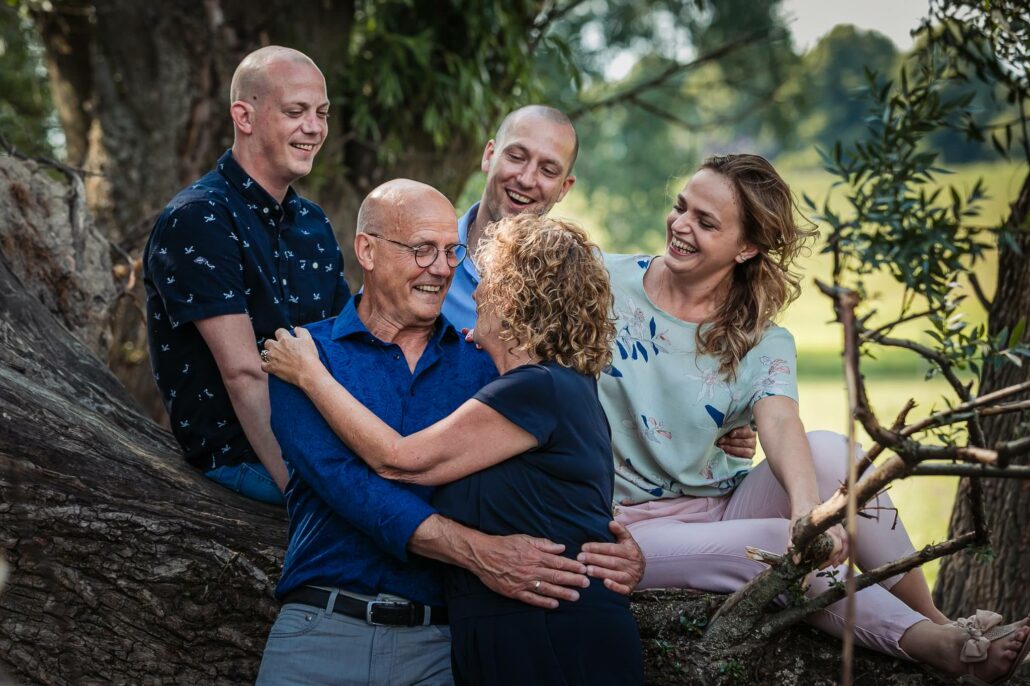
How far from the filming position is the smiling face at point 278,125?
3436mm

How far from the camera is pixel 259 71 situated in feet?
11.3

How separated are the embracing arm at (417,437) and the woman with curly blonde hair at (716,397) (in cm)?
88

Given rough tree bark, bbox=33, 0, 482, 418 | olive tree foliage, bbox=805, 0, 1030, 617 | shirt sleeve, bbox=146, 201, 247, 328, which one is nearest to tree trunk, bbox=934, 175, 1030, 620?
olive tree foliage, bbox=805, 0, 1030, 617

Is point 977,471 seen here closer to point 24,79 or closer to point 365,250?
point 365,250

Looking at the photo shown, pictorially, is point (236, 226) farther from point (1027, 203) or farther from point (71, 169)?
point (1027, 203)

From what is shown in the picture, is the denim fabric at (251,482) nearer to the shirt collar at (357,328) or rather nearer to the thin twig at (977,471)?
the shirt collar at (357,328)

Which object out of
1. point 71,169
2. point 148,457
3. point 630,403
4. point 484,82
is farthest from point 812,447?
point 484,82

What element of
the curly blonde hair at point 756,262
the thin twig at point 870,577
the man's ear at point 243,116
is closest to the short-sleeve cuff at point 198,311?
the man's ear at point 243,116

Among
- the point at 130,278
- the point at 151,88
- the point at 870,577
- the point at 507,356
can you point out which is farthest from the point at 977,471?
the point at 151,88

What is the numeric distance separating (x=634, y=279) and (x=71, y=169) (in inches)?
95.7

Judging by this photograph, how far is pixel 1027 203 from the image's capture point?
4406mm

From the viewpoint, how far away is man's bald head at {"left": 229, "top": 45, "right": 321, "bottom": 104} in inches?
136

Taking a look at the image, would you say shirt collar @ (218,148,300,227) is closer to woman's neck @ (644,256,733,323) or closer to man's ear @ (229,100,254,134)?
man's ear @ (229,100,254,134)

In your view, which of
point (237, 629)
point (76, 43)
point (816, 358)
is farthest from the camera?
point (816, 358)
